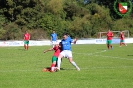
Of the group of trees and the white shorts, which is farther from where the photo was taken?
the group of trees

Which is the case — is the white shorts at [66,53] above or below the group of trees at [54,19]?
below

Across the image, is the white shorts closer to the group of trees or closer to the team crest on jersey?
the group of trees

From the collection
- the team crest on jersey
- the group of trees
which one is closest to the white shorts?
the group of trees

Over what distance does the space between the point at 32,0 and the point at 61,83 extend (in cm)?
6274

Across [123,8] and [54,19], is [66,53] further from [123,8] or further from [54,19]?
[123,8]

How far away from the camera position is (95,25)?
237ft

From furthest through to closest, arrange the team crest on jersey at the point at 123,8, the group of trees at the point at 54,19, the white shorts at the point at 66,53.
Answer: the team crest on jersey at the point at 123,8 → the group of trees at the point at 54,19 → the white shorts at the point at 66,53

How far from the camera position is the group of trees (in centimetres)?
6681

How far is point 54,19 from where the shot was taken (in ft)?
242

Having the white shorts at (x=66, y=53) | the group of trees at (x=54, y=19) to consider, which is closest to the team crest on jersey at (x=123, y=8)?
the group of trees at (x=54, y=19)

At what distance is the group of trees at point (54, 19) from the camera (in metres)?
66.8

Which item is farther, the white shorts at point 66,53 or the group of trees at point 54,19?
the group of trees at point 54,19

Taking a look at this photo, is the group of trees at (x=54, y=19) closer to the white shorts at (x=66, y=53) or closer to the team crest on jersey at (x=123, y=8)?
the team crest on jersey at (x=123, y=8)

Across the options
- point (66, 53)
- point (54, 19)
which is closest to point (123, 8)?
point (54, 19)
